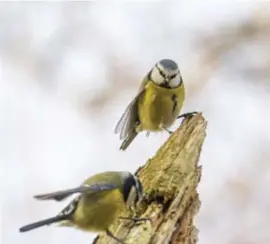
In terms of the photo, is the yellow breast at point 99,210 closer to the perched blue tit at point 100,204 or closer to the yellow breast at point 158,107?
the perched blue tit at point 100,204

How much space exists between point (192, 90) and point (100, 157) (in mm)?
254

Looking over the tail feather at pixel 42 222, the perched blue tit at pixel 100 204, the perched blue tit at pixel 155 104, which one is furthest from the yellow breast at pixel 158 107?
the tail feather at pixel 42 222

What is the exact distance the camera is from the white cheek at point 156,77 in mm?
1314

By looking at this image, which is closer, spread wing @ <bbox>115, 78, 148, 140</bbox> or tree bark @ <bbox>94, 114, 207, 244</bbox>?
tree bark @ <bbox>94, 114, 207, 244</bbox>

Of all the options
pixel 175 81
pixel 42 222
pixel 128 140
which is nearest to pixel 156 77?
pixel 175 81

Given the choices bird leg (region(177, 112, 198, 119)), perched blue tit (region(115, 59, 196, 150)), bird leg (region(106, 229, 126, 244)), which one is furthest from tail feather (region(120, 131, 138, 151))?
bird leg (region(106, 229, 126, 244))

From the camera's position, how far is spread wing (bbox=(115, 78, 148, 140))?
4.38 ft

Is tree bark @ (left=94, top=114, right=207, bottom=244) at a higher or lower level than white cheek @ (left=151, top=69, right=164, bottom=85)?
lower

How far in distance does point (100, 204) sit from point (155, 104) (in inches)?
10.4

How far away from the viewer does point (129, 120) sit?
4.38ft

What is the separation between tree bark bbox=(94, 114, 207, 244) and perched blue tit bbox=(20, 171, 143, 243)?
2cm

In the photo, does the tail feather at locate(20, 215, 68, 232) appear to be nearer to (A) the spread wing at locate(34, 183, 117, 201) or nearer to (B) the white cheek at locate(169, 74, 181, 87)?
(A) the spread wing at locate(34, 183, 117, 201)

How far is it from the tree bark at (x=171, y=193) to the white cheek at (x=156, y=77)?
10cm

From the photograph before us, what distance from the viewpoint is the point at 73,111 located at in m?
1.37
